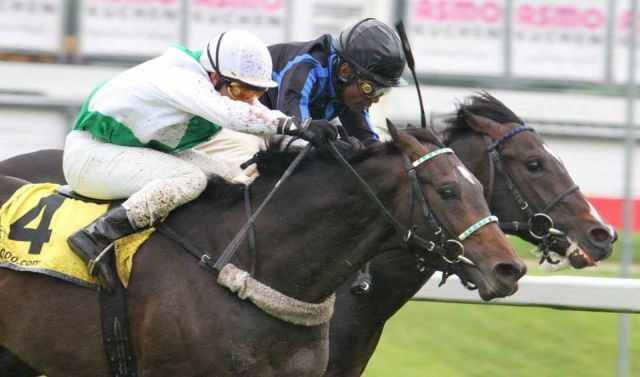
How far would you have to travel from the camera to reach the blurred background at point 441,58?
10.0m

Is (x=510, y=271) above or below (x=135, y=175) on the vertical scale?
below

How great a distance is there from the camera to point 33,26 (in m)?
11.9

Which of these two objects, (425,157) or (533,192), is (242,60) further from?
(533,192)

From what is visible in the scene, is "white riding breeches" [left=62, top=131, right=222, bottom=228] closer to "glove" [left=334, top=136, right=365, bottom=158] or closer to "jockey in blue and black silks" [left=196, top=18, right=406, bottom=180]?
"jockey in blue and black silks" [left=196, top=18, right=406, bottom=180]

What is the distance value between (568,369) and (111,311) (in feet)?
12.1

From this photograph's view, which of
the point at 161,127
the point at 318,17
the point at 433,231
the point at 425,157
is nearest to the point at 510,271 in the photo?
the point at 433,231

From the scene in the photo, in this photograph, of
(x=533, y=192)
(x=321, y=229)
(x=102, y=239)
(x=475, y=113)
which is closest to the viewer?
(x=321, y=229)

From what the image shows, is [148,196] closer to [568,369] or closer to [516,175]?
[516,175]

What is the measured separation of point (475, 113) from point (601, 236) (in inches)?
35.5

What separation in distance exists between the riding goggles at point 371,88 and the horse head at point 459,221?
966mm

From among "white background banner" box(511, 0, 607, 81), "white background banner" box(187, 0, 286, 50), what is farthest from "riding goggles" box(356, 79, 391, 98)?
"white background banner" box(511, 0, 607, 81)

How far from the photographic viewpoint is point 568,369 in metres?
8.14

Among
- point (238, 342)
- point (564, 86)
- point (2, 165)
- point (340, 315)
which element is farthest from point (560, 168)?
point (564, 86)

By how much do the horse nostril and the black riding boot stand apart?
230 centimetres
